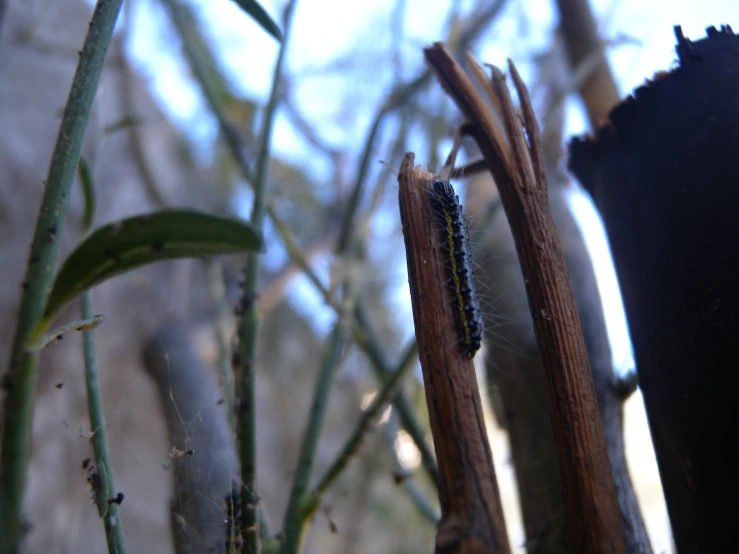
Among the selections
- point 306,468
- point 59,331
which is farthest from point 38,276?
point 306,468

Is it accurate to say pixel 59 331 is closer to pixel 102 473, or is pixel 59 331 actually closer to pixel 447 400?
pixel 102 473

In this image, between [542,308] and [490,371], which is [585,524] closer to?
[542,308]

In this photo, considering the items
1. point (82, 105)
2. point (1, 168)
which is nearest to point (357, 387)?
point (1, 168)

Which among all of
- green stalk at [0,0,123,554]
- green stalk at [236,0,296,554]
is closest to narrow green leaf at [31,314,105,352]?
green stalk at [0,0,123,554]

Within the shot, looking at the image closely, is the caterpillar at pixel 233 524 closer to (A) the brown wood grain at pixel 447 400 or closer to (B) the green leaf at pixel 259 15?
(A) the brown wood grain at pixel 447 400

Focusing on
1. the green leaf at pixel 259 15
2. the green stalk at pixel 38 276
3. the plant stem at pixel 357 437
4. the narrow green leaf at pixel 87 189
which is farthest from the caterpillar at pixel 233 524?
the green leaf at pixel 259 15

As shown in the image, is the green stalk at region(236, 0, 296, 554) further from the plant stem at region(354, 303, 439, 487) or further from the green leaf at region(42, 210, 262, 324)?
the plant stem at region(354, 303, 439, 487)
